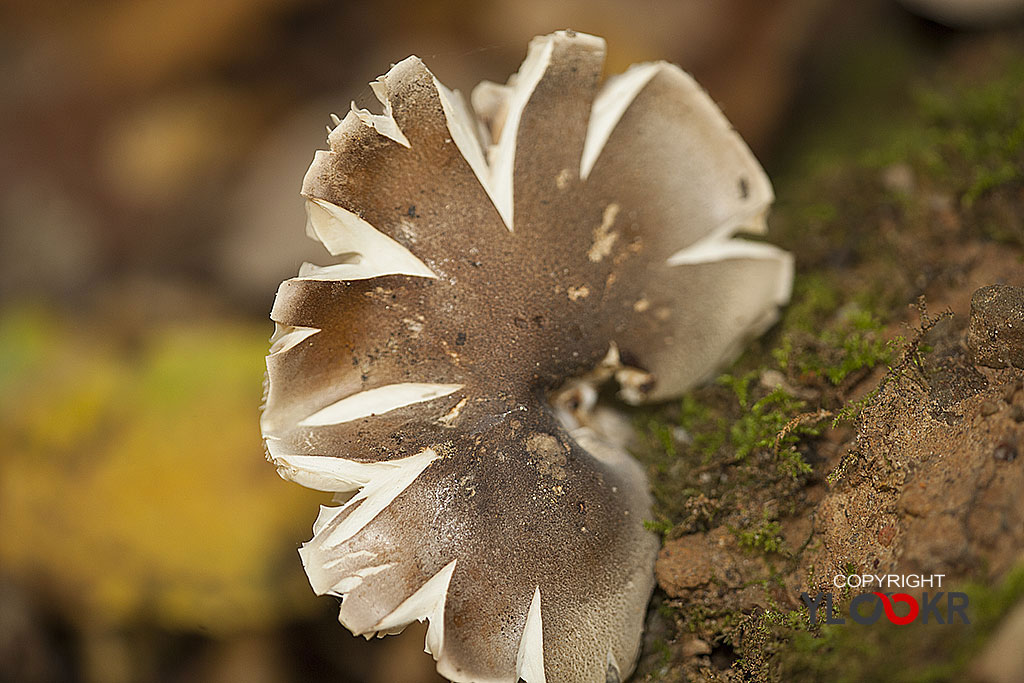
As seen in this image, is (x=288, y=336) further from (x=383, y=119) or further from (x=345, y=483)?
(x=383, y=119)

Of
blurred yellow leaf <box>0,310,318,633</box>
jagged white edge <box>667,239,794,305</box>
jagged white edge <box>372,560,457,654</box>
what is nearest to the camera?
jagged white edge <box>372,560,457,654</box>

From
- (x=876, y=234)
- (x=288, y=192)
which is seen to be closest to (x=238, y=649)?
(x=288, y=192)

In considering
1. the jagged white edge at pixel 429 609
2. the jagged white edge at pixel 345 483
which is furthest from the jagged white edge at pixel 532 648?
the jagged white edge at pixel 345 483

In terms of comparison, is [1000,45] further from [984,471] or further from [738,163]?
[984,471]

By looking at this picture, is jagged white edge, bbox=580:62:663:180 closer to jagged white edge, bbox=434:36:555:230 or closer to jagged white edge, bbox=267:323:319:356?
jagged white edge, bbox=434:36:555:230

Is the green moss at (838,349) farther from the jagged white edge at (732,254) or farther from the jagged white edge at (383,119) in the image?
the jagged white edge at (383,119)

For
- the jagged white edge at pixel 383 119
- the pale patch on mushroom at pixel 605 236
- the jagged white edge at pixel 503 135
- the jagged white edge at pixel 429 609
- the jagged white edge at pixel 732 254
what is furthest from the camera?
the jagged white edge at pixel 732 254

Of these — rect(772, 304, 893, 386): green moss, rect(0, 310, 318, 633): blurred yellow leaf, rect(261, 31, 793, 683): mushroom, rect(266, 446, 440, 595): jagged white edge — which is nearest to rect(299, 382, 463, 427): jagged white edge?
rect(261, 31, 793, 683): mushroom
